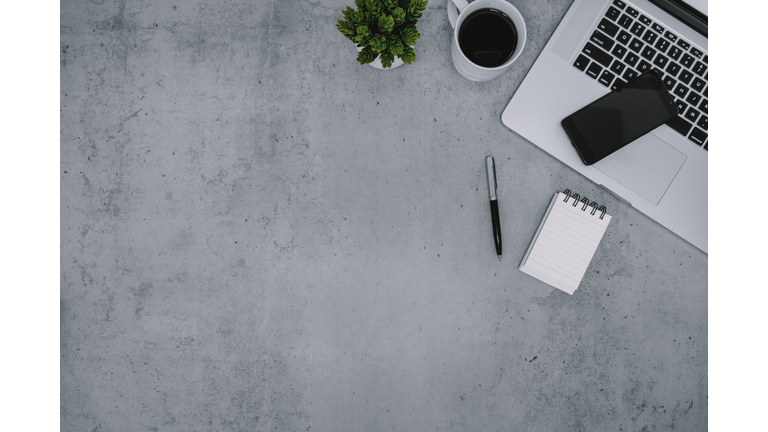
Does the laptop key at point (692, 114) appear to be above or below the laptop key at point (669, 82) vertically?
below

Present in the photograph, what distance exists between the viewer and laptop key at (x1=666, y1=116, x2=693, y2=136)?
0.91 m

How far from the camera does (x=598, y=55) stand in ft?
2.99

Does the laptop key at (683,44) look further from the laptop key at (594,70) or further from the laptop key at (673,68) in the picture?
the laptop key at (594,70)

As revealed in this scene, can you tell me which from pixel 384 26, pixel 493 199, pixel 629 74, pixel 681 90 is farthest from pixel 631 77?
pixel 384 26

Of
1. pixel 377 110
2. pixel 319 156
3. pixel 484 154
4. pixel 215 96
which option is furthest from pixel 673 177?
pixel 215 96

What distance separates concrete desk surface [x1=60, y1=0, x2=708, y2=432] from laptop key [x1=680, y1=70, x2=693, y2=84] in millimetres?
297

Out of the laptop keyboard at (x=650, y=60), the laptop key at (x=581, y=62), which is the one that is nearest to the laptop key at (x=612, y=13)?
the laptop keyboard at (x=650, y=60)

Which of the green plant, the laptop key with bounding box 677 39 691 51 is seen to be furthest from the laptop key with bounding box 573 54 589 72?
the green plant

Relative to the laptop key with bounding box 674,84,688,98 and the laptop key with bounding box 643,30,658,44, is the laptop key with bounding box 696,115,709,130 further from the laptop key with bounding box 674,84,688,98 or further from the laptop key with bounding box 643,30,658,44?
the laptop key with bounding box 643,30,658,44

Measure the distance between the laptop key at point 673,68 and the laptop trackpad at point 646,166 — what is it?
146 millimetres

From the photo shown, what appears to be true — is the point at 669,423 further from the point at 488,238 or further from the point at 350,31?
the point at 350,31

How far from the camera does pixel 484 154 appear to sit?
967mm

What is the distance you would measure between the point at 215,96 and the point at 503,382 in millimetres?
989

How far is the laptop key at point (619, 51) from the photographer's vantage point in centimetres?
91
